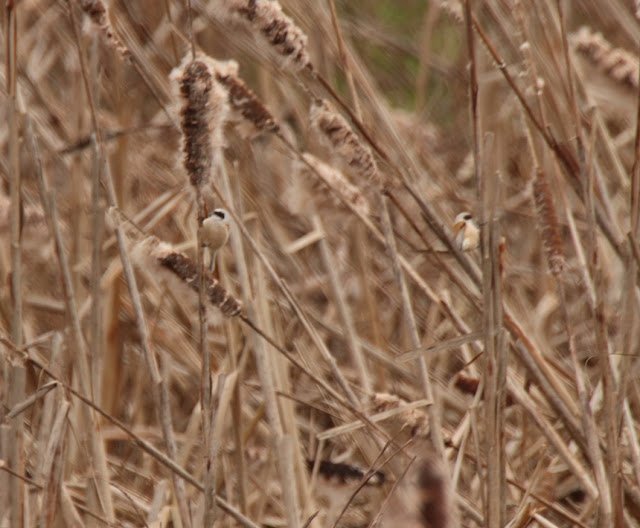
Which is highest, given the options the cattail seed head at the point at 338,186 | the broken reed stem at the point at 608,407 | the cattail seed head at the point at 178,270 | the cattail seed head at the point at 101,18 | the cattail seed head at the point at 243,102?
the cattail seed head at the point at 101,18

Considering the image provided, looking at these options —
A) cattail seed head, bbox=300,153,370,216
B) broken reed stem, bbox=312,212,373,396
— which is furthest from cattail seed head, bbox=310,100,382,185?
broken reed stem, bbox=312,212,373,396

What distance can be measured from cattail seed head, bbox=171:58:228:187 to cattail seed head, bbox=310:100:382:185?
13 centimetres

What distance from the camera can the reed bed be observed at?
0.70 meters

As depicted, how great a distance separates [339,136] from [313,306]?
1042 mm

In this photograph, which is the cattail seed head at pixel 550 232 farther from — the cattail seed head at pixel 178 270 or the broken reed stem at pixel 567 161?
the cattail seed head at pixel 178 270

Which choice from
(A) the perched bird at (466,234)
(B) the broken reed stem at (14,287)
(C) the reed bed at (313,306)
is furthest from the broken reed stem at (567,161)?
(B) the broken reed stem at (14,287)

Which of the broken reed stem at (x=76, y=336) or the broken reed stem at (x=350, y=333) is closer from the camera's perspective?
the broken reed stem at (x=76, y=336)

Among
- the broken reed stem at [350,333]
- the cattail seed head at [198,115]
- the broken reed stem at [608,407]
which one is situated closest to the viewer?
the cattail seed head at [198,115]

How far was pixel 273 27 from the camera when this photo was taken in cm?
69

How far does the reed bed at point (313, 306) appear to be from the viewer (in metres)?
0.70

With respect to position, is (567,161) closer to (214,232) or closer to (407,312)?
(407,312)

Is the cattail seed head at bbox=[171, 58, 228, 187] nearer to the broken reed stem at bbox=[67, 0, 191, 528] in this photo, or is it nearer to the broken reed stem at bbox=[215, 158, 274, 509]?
the broken reed stem at bbox=[67, 0, 191, 528]

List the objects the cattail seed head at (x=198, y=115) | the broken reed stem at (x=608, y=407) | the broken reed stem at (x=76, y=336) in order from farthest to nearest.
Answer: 1. the broken reed stem at (x=76, y=336)
2. the broken reed stem at (x=608, y=407)
3. the cattail seed head at (x=198, y=115)

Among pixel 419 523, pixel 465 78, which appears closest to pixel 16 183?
pixel 419 523
